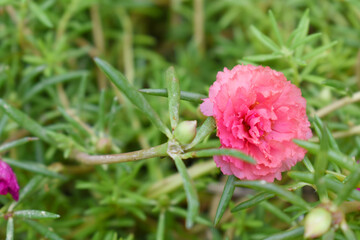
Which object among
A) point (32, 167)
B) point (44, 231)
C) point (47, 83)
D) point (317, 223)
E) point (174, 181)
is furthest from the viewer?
point (47, 83)

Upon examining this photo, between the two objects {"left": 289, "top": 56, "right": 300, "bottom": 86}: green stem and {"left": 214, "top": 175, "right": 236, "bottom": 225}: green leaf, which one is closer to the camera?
{"left": 214, "top": 175, "right": 236, "bottom": 225}: green leaf

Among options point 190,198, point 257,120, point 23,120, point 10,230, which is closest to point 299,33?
point 257,120

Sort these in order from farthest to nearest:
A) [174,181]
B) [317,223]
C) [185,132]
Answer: [174,181] → [185,132] → [317,223]

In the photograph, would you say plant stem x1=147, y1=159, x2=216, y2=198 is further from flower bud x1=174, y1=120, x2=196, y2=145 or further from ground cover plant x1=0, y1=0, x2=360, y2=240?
flower bud x1=174, y1=120, x2=196, y2=145

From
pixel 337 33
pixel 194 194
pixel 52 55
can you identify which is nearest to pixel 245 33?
pixel 337 33

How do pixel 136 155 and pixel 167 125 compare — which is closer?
pixel 136 155

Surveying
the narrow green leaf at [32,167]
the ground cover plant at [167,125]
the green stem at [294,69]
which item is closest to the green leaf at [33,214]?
the ground cover plant at [167,125]

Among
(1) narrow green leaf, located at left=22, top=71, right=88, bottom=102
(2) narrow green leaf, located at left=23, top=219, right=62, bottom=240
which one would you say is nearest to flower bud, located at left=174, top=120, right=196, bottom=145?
(2) narrow green leaf, located at left=23, top=219, right=62, bottom=240

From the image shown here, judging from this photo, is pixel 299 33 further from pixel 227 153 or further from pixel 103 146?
pixel 103 146
